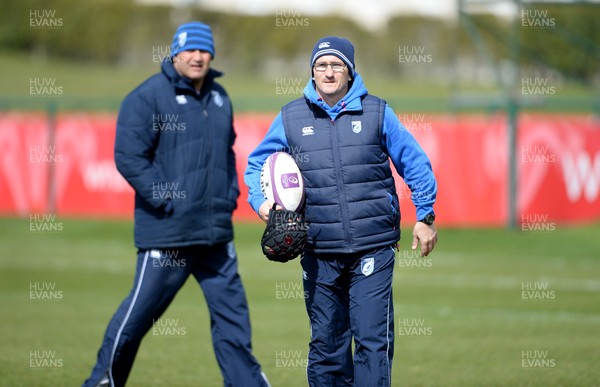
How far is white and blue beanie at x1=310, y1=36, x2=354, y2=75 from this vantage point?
6.77 meters

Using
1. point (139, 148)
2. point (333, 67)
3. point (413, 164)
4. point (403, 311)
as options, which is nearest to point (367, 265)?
point (413, 164)

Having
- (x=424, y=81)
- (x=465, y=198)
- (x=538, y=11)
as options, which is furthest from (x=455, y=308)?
(x=424, y=81)

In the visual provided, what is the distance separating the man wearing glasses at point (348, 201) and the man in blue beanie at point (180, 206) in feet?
3.09

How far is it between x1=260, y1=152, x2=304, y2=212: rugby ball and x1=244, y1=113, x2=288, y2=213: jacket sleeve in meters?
0.19

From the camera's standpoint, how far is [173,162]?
760cm

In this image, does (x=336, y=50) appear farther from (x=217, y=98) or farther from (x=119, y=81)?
(x=119, y=81)

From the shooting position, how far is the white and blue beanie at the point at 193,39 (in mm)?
7602

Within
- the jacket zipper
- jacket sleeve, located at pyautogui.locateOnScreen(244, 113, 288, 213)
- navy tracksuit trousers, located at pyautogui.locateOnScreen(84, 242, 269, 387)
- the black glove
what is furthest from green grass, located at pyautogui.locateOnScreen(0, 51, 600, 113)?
the black glove

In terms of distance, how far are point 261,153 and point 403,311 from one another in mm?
6110

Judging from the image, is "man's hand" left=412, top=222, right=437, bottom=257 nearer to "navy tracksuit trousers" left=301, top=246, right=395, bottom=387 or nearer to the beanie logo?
"navy tracksuit trousers" left=301, top=246, right=395, bottom=387

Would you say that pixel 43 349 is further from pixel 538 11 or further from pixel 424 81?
pixel 424 81

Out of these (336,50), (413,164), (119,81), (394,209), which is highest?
(119,81)

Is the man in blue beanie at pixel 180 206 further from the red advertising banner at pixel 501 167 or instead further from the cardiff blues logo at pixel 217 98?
the red advertising banner at pixel 501 167

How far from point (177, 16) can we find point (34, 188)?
29.1m
